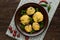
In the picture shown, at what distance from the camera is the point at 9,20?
1239mm

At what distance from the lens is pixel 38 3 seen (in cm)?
125

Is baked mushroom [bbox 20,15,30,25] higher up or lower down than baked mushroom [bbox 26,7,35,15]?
lower down

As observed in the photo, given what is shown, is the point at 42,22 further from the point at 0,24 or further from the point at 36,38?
the point at 0,24

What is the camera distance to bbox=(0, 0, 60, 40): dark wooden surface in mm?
1231

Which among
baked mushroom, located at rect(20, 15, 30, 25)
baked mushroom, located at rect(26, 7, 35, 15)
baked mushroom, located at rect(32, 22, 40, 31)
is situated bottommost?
baked mushroom, located at rect(32, 22, 40, 31)

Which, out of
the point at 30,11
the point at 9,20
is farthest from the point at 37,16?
the point at 9,20

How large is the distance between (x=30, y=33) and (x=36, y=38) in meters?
0.04

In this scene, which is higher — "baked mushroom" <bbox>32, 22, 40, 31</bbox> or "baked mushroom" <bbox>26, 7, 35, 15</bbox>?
"baked mushroom" <bbox>26, 7, 35, 15</bbox>

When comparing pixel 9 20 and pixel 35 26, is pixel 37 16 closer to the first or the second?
pixel 35 26

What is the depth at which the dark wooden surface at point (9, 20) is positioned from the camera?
1.23 m

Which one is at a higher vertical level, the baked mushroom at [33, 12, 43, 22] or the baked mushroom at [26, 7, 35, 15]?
the baked mushroom at [26, 7, 35, 15]

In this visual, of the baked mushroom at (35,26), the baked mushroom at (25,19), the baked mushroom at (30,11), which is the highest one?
the baked mushroom at (30,11)

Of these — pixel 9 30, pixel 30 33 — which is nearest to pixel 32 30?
pixel 30 33

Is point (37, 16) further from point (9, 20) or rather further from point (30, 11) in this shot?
point (9, 20)
